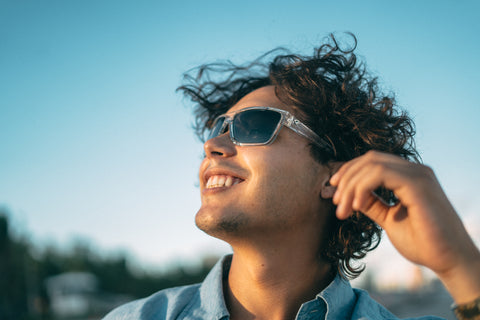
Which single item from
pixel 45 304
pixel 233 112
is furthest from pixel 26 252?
pixel 233 112

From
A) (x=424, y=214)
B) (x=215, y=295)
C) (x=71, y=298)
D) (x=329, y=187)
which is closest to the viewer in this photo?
(x=424, y=214)

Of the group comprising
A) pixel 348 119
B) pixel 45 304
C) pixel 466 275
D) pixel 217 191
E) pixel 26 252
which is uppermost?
pixel 348 119

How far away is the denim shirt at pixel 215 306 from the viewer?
8.84ft

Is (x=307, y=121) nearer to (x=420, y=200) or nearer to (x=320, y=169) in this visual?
(x=320, y=169)

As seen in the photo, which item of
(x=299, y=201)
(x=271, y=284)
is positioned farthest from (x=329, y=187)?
(x=271, y=284)

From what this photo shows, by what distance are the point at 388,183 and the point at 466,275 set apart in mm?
550

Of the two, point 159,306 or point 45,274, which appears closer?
point 159,306

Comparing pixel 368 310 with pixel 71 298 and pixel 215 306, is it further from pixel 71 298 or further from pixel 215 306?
pixel 71 298

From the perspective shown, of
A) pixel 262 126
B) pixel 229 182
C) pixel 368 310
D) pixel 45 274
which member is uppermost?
pixel 262 126

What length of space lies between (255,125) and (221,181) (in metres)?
0.48

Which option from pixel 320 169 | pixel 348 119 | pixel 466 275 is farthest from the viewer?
pixel 348 119

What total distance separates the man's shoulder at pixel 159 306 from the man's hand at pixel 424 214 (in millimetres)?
1335

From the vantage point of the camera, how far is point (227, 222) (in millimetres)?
2773

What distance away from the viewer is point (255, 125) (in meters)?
3.10
